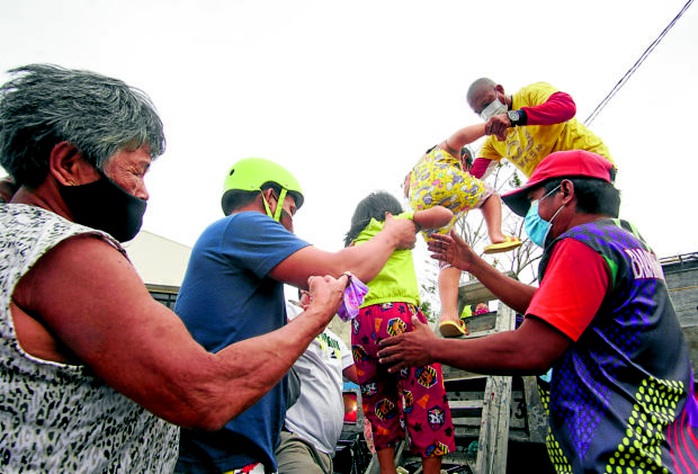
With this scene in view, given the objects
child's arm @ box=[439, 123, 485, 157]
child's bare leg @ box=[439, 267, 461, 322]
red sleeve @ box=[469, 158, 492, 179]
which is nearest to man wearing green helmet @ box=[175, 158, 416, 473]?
child's bare leg @ box=[439, 267, 461, 322]

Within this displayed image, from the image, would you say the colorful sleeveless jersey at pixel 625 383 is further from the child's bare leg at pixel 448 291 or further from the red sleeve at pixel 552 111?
the child's bare leg at pixel 448 291

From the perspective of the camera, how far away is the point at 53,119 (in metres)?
1.14

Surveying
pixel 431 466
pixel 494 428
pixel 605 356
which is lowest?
pixel 431 466

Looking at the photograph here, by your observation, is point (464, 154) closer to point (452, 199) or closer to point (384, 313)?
point (452, 199)

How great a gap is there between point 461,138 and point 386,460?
8.68 feet

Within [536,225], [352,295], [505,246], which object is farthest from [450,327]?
[352,295]

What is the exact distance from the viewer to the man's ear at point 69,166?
3.75 feet

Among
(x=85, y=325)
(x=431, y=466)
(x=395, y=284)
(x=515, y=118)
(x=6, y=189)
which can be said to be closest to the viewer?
(x=85, y=325)

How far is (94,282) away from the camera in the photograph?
0.94 metres

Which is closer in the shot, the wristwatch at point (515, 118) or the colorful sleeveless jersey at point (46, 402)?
the colorful sleeveless jersey at point (46, 402)

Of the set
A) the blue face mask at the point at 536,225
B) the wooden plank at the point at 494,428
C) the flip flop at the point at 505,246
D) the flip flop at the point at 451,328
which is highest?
the blue face mask at the point at 536,225

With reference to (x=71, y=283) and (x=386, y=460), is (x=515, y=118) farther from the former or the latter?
(x=71, y=283)

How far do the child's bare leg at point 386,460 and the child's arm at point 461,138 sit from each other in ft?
8.18

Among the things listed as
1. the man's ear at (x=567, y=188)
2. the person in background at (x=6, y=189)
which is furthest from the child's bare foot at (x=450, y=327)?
the person in background at (x=6, y=189)
